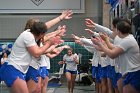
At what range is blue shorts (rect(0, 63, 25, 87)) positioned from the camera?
4828 millimetres

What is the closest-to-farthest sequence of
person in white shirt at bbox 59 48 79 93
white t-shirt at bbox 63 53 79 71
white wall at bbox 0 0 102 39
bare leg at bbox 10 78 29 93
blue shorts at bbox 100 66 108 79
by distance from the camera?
bare leg at bbox 10 78 29 93, blue shorts at bbox 100 66 108 79, person in white shirt at bbox 59 48 79 93, white t-shirt at bbox 63 53 79 71, white wall at bbox 0 0 102 39

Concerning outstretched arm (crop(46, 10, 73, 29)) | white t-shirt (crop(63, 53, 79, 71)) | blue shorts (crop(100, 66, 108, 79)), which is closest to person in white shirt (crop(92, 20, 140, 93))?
outstretched arm (crop(46, 10, 73, 29))

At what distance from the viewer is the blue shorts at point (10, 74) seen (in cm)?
483

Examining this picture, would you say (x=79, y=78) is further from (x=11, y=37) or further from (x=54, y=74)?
(x=11, y=37)

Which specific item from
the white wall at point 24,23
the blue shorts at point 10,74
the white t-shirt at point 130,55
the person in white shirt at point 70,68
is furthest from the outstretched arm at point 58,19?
the white wall at point 24,23

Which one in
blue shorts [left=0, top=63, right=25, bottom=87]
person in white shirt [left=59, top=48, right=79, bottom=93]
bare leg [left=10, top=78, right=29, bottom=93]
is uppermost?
blue shorts [left=0, top=63, right=25, bottom=87]

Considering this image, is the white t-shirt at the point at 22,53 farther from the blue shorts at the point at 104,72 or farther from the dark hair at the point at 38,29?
the blue shorts at the point at 104,72

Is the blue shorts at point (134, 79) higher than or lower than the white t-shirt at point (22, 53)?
lower

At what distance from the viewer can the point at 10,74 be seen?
15.9 ft

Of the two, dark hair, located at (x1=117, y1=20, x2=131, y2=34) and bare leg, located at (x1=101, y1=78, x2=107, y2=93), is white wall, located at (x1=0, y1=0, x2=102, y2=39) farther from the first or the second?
dark hair, located at (x1=117, y1=20, x2=131, y2=34)

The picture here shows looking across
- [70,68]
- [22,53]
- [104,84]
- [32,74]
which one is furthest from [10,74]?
[70,68]

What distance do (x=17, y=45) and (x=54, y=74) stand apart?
12457 mm

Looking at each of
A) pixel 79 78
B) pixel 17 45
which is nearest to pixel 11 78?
pixel 17 45

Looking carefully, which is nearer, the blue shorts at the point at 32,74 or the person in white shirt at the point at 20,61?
the person in white shirt at the point at 20,61
